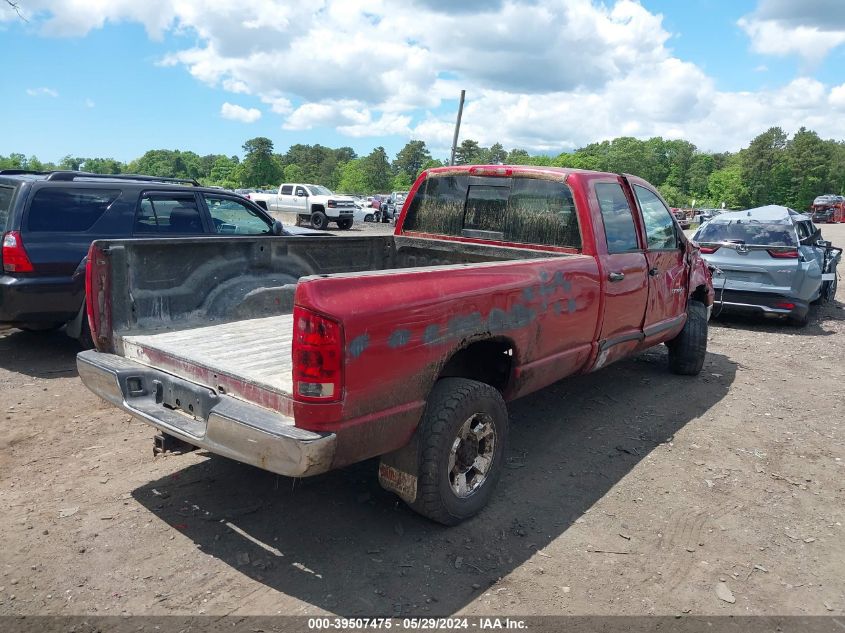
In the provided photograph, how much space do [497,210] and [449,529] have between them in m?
2.69

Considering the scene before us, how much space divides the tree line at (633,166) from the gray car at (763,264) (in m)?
36.0

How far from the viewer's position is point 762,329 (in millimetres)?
9672

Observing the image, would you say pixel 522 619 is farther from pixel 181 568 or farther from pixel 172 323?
pixel 172 323

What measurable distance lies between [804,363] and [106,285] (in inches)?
299

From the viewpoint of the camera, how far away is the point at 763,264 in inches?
364

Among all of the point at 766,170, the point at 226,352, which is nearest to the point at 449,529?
the point at 226,352

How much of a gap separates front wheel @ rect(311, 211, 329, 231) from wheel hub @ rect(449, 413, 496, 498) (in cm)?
2568

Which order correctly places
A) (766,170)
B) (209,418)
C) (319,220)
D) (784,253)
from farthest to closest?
(766,170) → (319,220) → (784,253) → (209,418)

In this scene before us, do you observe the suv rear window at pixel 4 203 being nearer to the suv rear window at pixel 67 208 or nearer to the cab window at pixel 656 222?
the suv rear window at pixel 67 208

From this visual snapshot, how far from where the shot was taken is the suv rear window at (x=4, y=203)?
6.34 metres

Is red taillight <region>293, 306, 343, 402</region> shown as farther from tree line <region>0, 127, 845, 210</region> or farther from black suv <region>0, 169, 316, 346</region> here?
tree line <region>0, 127, 845, 210</region>

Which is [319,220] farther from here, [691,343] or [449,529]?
[449,529]

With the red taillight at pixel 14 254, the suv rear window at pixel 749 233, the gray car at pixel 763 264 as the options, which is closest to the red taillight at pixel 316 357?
the red taillight at pixel 14 254

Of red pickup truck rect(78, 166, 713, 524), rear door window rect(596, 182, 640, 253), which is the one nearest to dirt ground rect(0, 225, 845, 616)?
red pickup truck rect(78, 166, 713, 524)
